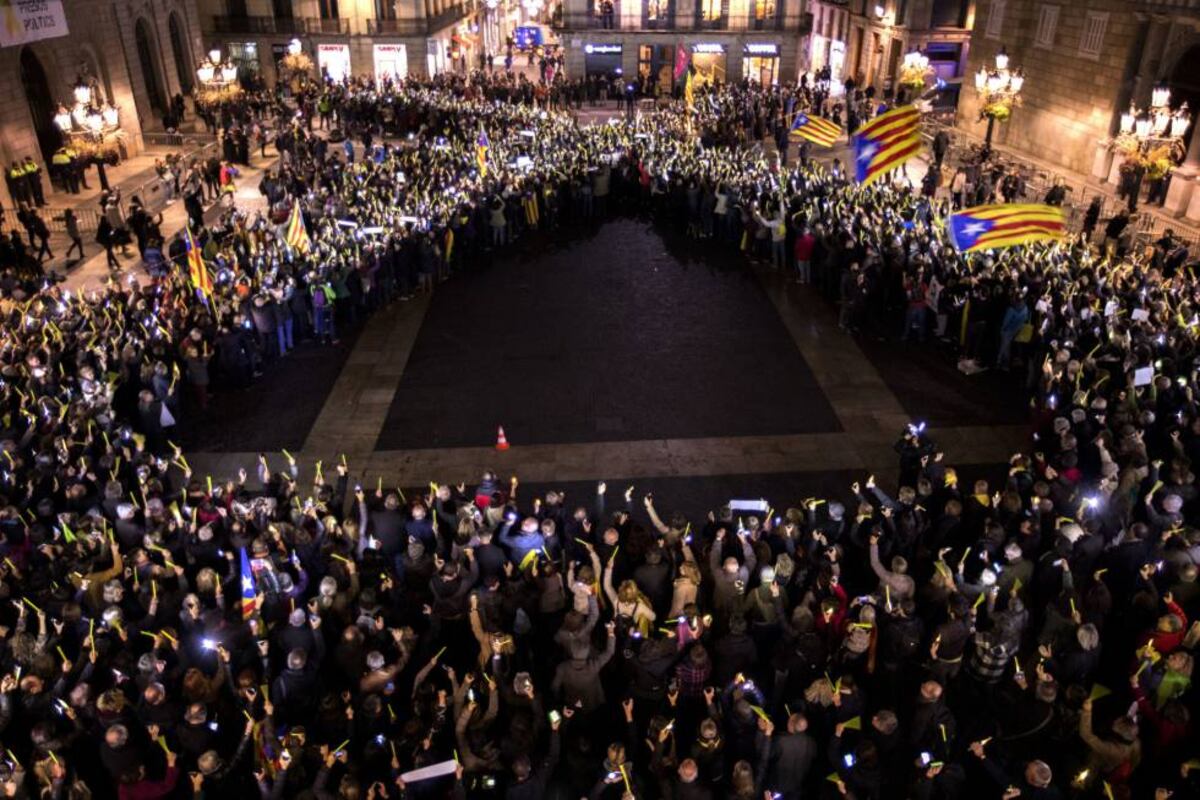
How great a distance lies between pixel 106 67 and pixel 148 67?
17.5 ft

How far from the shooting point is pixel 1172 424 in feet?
36.4

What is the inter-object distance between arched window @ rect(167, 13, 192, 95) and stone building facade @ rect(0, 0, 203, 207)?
4 cm

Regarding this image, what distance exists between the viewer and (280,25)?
4647cm

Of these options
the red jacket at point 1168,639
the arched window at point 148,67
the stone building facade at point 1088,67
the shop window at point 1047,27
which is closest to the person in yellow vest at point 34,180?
the arched window at point 148,67

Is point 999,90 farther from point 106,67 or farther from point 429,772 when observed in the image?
point 106,67

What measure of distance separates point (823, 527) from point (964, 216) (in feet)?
24.7

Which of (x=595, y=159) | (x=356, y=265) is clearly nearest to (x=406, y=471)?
(x=356, y=265)

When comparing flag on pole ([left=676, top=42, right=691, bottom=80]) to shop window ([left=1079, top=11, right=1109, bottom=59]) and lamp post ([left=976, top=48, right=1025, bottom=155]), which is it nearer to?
lamp post ([left=976, top=48, right=1025, bottom=155])

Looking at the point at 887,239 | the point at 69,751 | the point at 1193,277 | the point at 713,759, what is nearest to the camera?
the point at 713,759

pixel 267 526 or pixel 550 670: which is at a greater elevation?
pixel 267 526

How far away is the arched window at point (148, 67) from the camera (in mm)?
34066

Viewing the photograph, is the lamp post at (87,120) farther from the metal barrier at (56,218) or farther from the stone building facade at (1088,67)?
the stone building facade at (1088,67)

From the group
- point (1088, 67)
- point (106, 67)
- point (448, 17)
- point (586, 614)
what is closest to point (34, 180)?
point (106, 67)

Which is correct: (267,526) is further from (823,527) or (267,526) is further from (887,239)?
(887,239)
